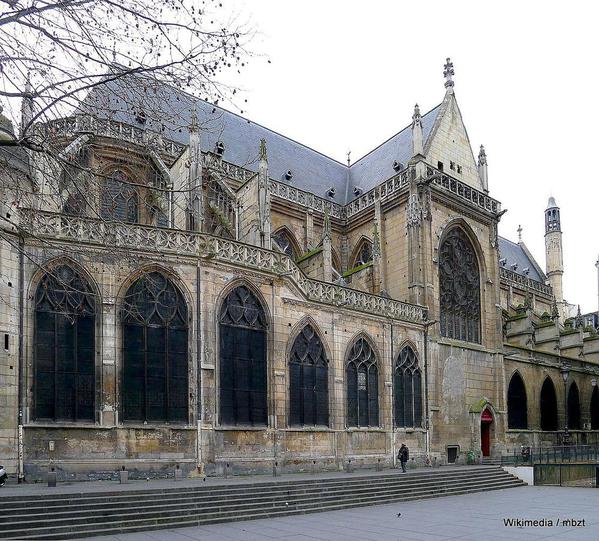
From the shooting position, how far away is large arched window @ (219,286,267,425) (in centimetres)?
2164

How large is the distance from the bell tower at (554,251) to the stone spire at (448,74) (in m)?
30.2

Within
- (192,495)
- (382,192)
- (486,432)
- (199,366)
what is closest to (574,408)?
(486,432)

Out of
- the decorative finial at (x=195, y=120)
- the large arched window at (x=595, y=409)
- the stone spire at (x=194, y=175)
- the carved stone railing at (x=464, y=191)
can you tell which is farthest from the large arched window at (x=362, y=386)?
the large arched window at (x=595, y=409)

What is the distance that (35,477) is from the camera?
1762 centimetres

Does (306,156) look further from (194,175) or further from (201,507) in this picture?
(201,507)

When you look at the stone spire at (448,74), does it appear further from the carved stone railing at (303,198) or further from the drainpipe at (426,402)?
the drainpipe at (426,402)

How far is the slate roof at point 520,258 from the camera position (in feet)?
194

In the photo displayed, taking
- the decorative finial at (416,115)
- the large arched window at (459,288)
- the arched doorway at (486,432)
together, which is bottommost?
the arched doorway at (486,432)

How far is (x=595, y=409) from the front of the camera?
1822 inches

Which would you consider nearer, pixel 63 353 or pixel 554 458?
pixel 63 353

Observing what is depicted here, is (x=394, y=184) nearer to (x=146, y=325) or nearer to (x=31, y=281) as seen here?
(x=146, y=325)

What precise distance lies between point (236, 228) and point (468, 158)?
16109 mm

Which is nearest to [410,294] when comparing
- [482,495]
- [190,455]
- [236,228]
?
[236,228]

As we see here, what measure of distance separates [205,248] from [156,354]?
11.9ft
